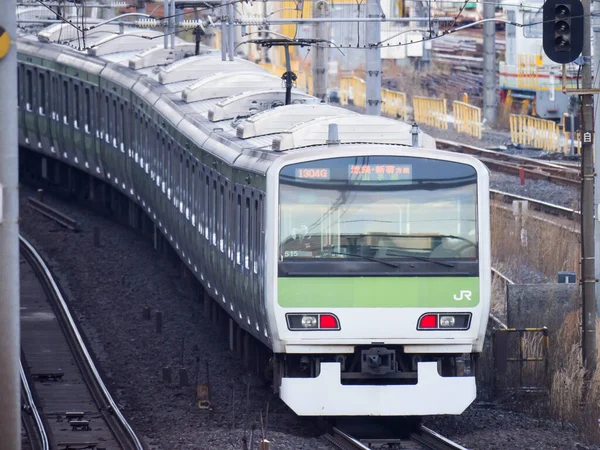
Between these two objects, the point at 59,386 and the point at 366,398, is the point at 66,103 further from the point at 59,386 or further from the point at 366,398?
the point at 366,398

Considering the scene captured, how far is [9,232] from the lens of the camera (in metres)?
9.35

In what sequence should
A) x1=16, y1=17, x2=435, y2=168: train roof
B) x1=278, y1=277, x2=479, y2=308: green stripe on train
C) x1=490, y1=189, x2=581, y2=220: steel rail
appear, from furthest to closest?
x1=490, y1=189, x2=581, y2=220: steel rail
x1=16, y1=17, x2=435, y2=168: train roof
x1=278, y1=277, x2=479, y2=308: green stripe on train

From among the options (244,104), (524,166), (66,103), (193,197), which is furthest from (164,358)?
(524,166)

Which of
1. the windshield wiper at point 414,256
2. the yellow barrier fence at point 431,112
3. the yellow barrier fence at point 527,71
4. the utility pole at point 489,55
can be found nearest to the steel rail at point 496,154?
the utility pole at point 489,55

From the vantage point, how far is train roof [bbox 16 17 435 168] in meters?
12.5

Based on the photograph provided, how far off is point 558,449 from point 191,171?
20.6 feet

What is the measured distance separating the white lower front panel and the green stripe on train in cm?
49

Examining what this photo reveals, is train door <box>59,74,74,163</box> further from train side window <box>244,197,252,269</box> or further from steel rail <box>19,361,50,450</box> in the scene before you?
train side window <box>244,197,252,269</box>

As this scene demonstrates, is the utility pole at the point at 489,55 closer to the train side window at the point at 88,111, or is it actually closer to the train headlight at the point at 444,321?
the train side window at the point at 88,111

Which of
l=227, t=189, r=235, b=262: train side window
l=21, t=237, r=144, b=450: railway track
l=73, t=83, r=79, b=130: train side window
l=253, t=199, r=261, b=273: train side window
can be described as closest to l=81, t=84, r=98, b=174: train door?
l=73, t=83, r=79, b=130: train side window

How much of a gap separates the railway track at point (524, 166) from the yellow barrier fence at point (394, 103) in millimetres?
6698

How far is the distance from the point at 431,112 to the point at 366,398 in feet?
88.7

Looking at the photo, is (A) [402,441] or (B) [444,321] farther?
(A) [402,441]

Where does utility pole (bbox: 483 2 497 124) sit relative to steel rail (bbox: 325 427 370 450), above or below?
above
